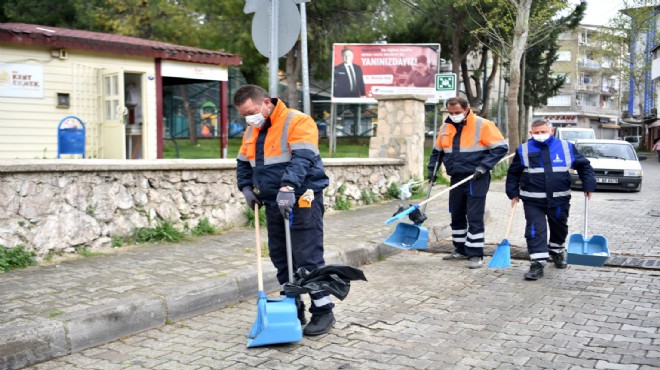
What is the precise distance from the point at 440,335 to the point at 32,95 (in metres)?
11.2

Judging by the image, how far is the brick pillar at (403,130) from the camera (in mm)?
12797

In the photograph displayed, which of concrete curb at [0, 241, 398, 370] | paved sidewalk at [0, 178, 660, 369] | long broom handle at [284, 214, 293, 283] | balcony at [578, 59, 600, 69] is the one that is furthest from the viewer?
balcony at [578, 59, 600, 69]

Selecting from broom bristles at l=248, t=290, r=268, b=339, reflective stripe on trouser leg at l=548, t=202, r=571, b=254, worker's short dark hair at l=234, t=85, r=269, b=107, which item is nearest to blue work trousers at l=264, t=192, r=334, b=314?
broom bristles at l=248, t=290, r=268, b=339

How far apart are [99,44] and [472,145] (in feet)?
30.6

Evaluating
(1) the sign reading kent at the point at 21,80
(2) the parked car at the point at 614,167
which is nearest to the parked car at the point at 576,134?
(2) the parked car at the point at 614,167

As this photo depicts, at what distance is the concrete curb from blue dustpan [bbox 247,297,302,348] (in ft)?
3.15

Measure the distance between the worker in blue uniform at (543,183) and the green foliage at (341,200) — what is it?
4.19 meters

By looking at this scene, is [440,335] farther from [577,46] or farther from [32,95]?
[577,46]

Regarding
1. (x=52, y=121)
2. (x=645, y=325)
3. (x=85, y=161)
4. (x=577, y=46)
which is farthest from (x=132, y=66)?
(x=577, y=46)

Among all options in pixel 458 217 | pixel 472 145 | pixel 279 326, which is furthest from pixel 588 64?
pixel 279 326

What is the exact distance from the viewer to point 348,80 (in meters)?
23.4

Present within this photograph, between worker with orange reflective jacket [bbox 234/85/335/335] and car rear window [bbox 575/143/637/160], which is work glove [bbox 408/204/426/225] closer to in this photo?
worker with orange reflective jacket [bbox 234/85/335/335]

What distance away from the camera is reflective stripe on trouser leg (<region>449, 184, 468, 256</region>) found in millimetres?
7664

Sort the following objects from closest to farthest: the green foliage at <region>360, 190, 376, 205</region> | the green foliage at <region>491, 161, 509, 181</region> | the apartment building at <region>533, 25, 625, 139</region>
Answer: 1. the green foliage at <region>360, 190, 376, 205</region>
2. the green foliage at <region>491, 161, 509, 181</region>
3. the apartment building at <region>533, 25, 625, 139</region>
